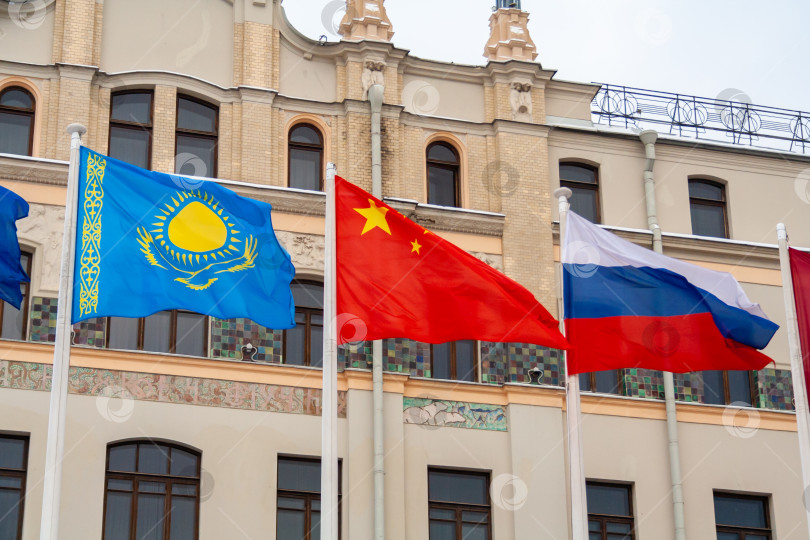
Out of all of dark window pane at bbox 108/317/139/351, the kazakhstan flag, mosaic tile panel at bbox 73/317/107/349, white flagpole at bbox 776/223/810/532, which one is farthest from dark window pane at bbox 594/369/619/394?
the kazakhstan flag

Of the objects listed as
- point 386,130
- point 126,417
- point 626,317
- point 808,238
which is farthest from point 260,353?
point 808,238

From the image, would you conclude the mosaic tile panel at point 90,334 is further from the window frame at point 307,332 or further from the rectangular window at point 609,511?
the rectangular window at point 609,511

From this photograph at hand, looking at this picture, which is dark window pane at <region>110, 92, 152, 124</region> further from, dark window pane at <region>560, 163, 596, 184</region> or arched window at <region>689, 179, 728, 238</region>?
arched window at <region>689, 179, 728, 238</region>

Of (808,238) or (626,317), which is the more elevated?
(808,238)

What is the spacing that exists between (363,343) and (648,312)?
6.32 meters

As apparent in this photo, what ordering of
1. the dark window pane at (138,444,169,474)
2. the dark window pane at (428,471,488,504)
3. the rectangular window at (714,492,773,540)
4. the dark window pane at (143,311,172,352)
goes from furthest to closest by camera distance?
the rectangular window at (714,492,773,540) → the dark window pane at (428,471,488,504) → the dark window pane at (143,311,172,352) → the dark window pane at (138,444,169,474)

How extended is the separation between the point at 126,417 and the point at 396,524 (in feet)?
16.7

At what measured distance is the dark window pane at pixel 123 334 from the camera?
2769 centimetres

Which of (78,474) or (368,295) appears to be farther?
(78,474)

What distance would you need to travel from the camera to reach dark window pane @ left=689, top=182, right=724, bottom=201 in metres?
32.8

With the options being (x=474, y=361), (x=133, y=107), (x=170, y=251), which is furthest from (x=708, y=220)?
(x=170, y=251)

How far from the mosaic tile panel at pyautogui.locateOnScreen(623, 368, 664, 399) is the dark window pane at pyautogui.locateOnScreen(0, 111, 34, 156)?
12146mm

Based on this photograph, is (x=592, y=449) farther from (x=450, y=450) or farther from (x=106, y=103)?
(x=106, y=103)

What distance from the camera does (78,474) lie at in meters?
26.3
